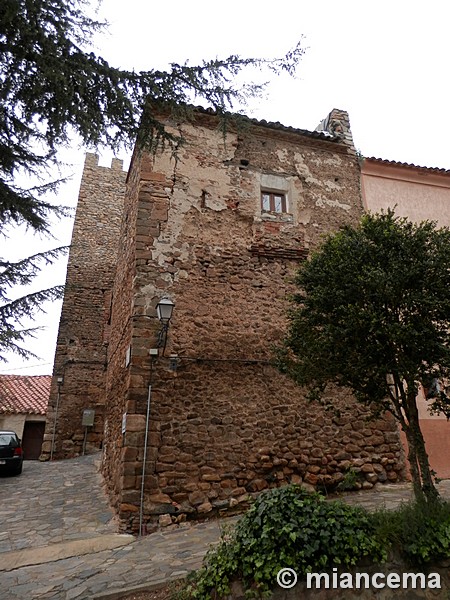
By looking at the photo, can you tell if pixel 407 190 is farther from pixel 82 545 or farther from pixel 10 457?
pixel 10 457

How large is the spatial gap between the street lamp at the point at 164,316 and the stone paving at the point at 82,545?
2710mm

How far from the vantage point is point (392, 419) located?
749 centimetres

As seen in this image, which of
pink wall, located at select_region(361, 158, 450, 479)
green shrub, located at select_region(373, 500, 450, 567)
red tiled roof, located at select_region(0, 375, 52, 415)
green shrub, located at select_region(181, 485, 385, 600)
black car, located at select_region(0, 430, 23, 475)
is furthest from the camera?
red tiled roof, located at select_region(0, 375, 52, 415)

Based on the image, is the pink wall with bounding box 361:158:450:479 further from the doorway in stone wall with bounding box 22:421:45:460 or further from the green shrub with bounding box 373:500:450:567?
the doorway in stone wall with bounding box 22:421:45:460

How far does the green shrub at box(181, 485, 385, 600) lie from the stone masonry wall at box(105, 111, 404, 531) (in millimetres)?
2599

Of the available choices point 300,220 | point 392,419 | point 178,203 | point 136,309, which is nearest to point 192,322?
point 136,309

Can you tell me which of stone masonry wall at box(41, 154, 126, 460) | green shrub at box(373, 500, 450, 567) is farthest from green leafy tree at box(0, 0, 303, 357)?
stone masonry wall at box(41, 154, 126, 460)

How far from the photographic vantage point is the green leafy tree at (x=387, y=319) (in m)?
4.34

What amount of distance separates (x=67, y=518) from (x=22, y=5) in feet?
21.3

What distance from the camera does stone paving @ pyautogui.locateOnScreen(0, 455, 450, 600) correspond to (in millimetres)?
3939

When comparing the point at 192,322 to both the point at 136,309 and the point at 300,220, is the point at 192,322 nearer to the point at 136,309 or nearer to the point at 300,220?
the point at 136,309

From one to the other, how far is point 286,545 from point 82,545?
3155 millimetres

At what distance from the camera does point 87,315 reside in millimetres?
14969

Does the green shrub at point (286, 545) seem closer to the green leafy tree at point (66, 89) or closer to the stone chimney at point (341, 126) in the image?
the green leafy tree at point (66, 89)
